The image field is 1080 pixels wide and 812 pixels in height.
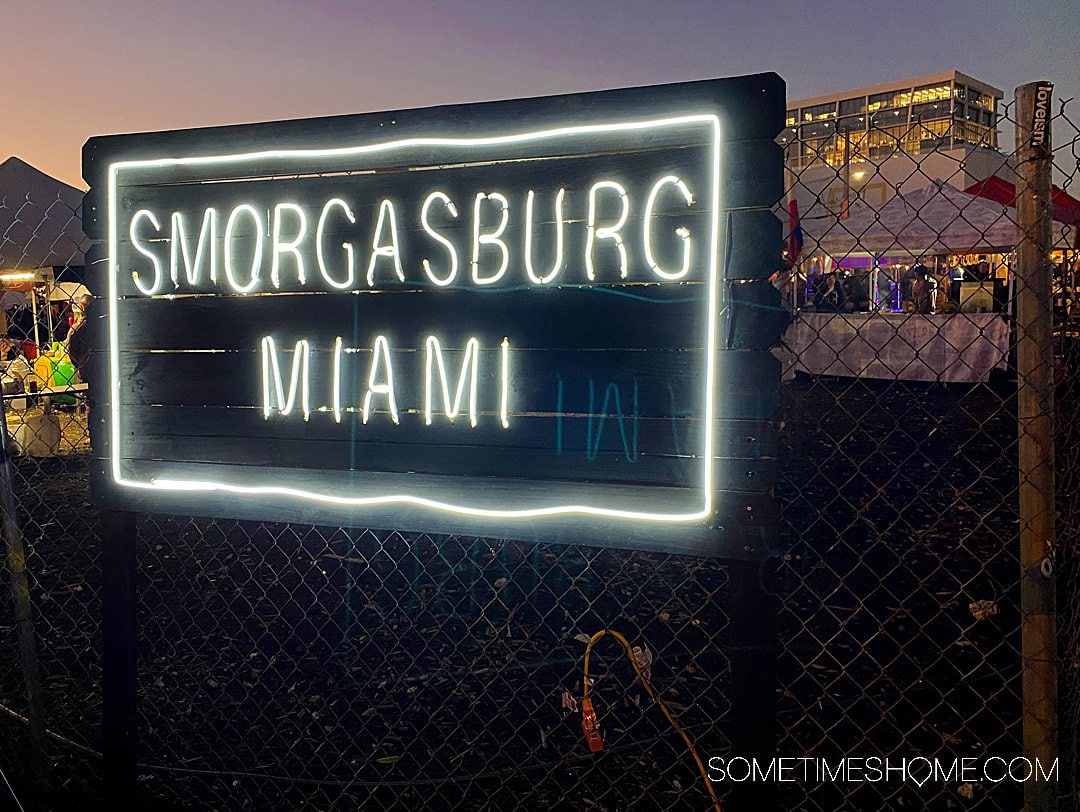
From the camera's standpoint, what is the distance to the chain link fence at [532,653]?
10.8 feet

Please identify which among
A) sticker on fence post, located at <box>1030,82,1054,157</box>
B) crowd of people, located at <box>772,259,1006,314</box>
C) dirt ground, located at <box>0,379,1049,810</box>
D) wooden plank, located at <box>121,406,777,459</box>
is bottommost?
dirt ground, located at <box>0,379,1049,810</box>

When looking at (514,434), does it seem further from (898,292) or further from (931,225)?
(898,292)

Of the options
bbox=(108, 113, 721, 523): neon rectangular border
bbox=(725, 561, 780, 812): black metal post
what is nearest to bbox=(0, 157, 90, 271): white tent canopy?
bbox=(108, 113, 721, 523): neon rectangular border

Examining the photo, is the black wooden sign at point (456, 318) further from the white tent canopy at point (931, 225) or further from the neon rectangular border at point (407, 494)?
the white tent canopy at point (931, 225)

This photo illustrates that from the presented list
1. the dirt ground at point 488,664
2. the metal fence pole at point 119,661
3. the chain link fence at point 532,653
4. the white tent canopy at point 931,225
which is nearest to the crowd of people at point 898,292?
the white tent canopy at point 931,225

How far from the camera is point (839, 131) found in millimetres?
2529

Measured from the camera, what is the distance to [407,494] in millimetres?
2838

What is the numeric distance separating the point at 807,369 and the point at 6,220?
13.5 metres

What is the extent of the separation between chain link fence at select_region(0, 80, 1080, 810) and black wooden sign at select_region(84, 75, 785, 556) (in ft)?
0.78

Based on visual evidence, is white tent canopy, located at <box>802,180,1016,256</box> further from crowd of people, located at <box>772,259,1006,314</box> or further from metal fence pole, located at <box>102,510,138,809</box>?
metal fence pole, located at <box>102,510,138,809</box>

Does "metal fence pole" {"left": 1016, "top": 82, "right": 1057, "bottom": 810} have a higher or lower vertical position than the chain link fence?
higher

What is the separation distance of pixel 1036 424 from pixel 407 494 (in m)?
1.96

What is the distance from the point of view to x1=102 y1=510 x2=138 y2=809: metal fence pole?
10.5 feet

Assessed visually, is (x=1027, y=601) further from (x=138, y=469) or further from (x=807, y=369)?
(x=807, y=369)
